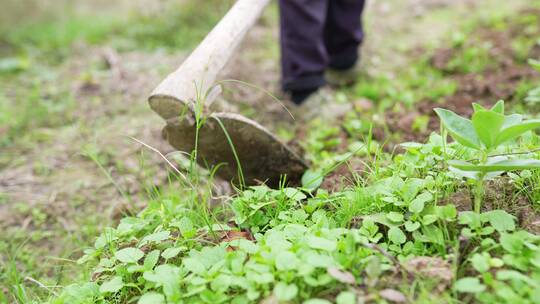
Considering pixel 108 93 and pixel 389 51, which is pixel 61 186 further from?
pixel 389 51

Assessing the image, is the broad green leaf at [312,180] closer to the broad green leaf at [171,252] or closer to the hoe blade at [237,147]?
the hoe blade at [237,147]

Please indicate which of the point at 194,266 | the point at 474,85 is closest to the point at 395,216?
the point at 194,266

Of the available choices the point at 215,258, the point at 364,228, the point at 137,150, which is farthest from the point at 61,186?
the point at 364,228

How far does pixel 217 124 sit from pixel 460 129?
2.68ft

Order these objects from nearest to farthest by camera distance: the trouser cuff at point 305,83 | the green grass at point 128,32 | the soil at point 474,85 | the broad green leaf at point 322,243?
the broad green leaf at point 322,243 < the soil at point 474,85 < the trouser cuff at point 305,83 < the green grass at point 128,32

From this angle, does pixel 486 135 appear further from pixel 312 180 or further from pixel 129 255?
pixel 129 255

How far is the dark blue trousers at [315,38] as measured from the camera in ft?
8.36

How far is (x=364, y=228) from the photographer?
1.29 metres

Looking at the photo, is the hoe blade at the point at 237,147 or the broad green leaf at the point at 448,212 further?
the hoe blade at the point at 237,147

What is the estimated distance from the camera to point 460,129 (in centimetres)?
128

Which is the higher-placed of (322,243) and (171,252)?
(322,243)

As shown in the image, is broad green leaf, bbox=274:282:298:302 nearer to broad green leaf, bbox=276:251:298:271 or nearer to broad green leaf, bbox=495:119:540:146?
broad green leaf, bbox=276:251:298:271

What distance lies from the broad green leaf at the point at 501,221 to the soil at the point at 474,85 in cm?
95

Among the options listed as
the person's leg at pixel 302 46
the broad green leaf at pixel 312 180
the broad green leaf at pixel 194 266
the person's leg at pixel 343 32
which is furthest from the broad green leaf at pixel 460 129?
the person's leg at pixel 343 32
